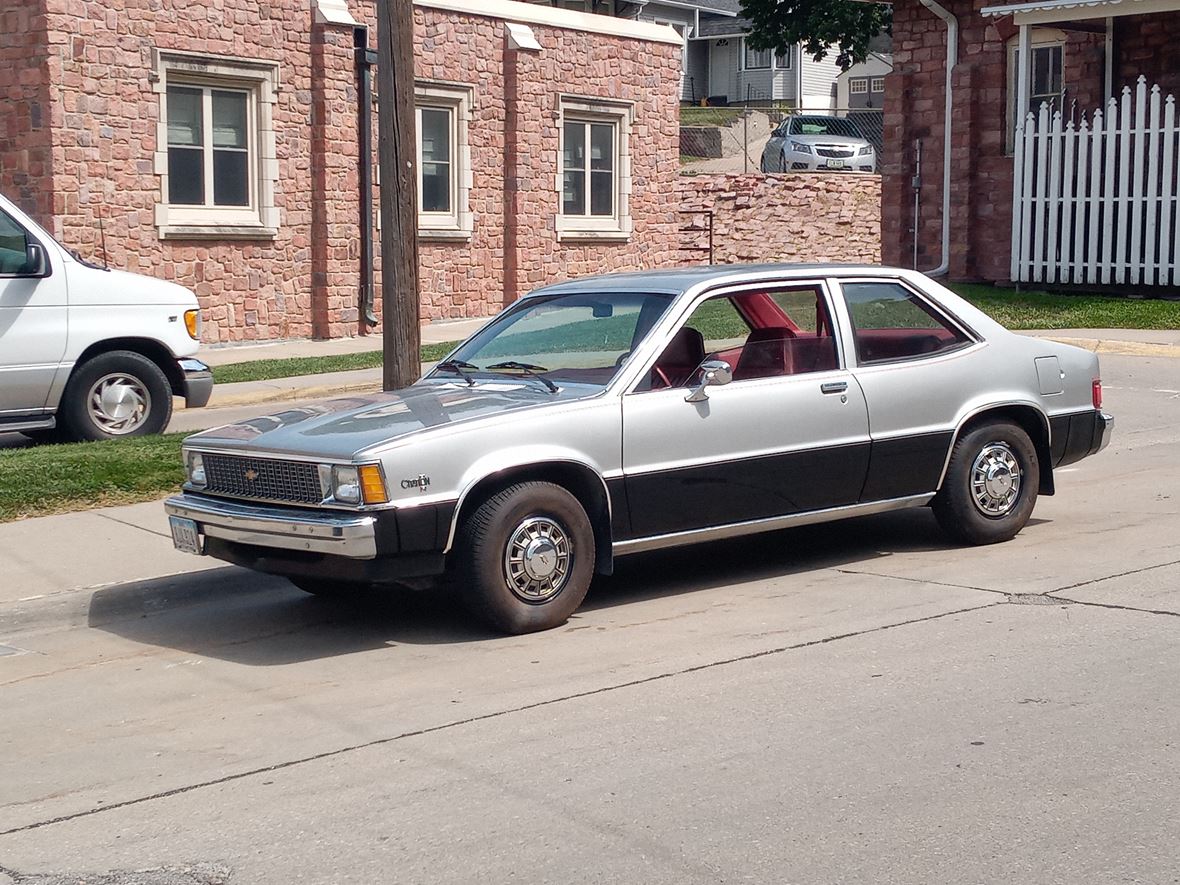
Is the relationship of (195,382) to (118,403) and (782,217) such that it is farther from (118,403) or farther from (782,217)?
(782,217)

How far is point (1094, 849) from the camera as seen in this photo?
4.40 metres

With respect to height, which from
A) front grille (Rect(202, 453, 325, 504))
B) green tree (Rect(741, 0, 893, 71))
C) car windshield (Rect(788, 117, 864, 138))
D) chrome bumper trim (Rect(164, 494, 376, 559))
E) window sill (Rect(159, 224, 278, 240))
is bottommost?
chrome bumper trim (Rect(164, 494, 376, 559))

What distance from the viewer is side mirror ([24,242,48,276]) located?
1176cm

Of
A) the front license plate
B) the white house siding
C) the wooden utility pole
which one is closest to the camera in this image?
the front license plate

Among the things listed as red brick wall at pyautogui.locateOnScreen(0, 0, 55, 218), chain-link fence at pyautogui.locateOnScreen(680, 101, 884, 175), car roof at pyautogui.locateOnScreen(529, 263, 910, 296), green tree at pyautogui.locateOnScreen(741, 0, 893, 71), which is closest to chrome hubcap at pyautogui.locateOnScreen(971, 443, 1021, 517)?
car roof at pyautogui.locateOnScreen(529, 263, 910, 296)

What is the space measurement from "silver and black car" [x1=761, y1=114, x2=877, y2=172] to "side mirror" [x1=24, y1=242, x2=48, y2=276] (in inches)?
1057

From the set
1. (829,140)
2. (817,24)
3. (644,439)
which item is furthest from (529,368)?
(817,24)

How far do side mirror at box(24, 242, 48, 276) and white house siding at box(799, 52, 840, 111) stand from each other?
5152 cm

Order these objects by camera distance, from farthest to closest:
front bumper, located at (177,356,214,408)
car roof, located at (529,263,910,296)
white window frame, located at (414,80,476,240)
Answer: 1. white window frame, located at (414,80,476,240)
2. front bumper, located at (177,356,214,408)
3. car roof, located at (529,263,910,296)

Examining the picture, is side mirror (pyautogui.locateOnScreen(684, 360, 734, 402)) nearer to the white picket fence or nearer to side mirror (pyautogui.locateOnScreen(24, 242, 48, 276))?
side mirror (pyautogui.locateOnScreen(24, 242, 48, 276))

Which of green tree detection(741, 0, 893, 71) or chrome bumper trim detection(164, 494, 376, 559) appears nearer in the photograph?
chrome bumper trim detection(164, 494, 376, 559)

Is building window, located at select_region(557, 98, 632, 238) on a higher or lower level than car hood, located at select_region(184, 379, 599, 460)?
higher

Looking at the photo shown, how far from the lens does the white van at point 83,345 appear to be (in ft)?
38.5

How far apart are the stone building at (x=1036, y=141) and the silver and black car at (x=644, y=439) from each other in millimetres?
12977
